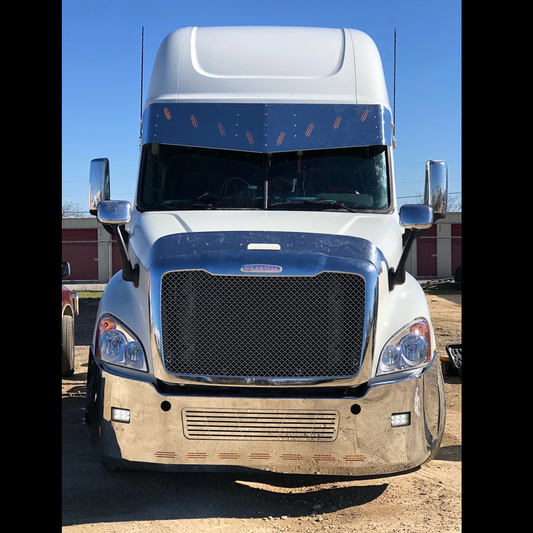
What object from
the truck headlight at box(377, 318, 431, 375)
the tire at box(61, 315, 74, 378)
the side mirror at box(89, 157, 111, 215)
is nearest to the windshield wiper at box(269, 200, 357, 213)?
the truck headlight at box(377, 318, 431, 375)

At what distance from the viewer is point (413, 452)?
13.3 ft

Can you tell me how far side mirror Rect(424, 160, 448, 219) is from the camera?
16.6ft

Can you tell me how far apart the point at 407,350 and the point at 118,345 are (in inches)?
72.3

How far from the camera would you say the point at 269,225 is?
452 cm

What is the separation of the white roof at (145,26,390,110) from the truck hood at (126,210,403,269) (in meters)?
1.08

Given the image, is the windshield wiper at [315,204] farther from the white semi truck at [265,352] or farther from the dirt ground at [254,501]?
the dirt ground at [254,501]

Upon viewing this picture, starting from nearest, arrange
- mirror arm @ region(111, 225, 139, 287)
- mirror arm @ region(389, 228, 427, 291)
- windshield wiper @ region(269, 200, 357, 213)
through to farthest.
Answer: mirror arm @ region(389, 228, 427, 291), mirror arm @ region(111, 225, 139, 287), windshield wiper @ region(269, 200, 357, 213)

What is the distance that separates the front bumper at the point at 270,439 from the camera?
3.94 metres

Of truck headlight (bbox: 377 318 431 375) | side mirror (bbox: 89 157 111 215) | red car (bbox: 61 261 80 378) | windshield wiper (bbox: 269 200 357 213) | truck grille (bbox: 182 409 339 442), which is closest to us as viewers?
truck grille (bbox: 182 409 339 442)

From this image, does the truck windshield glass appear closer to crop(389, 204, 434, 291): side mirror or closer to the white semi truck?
the white semi truck

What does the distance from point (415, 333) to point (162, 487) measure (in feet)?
7.21
